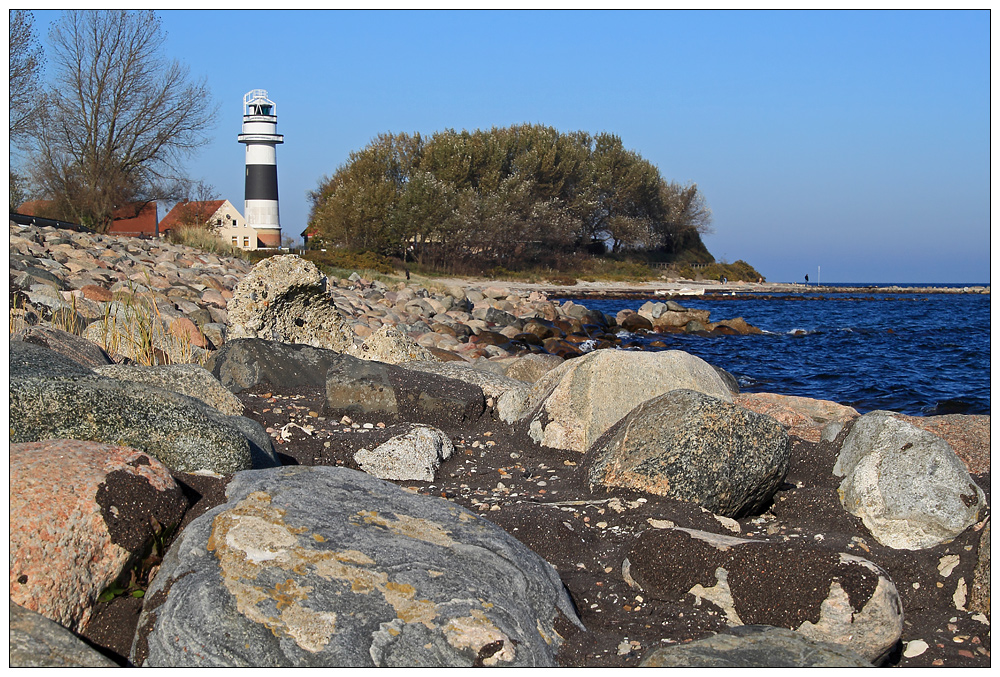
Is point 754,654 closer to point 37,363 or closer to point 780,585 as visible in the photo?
point 780,585

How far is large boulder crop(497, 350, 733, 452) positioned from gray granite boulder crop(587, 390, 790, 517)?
104 cm

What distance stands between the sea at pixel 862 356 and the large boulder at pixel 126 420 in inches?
427

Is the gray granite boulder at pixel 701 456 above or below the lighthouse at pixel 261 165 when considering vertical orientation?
below

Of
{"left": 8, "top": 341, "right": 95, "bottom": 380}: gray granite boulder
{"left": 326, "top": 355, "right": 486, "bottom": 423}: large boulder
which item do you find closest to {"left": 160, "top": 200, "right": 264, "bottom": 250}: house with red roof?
{"left": 326, "top": 355, "right": 486, "bottom": 423}: large boulder

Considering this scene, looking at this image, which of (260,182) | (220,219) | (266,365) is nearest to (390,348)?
(266,365)

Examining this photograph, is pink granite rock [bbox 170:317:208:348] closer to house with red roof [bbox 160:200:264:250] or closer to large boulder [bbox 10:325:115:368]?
large boulder [bbox 10:325:115:368]

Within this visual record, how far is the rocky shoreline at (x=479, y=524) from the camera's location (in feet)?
8.96

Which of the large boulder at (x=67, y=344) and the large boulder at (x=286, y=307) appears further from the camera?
the large boulder at (x=286, y=307)

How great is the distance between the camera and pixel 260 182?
4547cm

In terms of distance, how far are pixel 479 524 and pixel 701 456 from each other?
168 cm

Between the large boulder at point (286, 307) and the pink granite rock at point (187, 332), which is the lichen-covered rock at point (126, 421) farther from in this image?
the large boulder at point (286, 307)

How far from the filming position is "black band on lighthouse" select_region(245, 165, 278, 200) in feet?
149

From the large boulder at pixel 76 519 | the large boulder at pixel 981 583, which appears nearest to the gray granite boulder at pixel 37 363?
the large boulder at pixel 76 519
